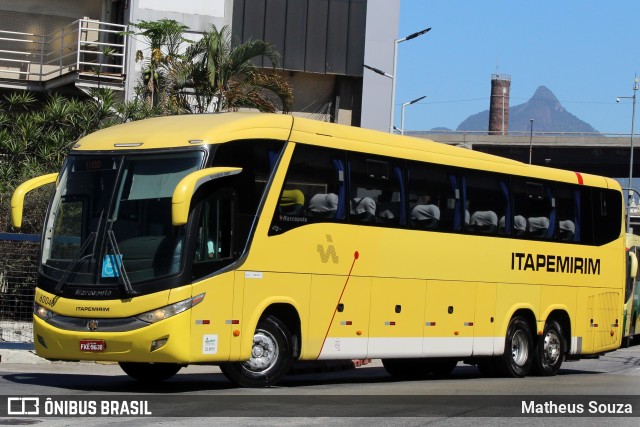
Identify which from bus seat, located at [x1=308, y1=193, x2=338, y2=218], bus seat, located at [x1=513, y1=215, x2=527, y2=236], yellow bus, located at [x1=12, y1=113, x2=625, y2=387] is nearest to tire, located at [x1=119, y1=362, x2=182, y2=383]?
yellow bus, located at [x1=12, y1=113, x2=625, y2=387]

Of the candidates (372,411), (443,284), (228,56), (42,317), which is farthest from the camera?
(228,56)

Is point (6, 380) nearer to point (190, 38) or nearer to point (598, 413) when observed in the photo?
point (598, 413)

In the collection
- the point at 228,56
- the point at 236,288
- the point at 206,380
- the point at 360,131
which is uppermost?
the point at 228,56

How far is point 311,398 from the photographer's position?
Answer: 14609mm

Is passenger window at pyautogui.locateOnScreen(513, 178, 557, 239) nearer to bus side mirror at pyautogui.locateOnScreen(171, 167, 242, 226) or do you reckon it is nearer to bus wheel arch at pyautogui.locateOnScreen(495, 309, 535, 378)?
bus wheel arch at pyautogui.locateOnScreen(495, 309, 535, 378)

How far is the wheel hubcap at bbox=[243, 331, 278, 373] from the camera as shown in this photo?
52.1 ft

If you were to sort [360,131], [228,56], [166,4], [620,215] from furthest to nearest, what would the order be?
[166,4] < [228,56] < [620,215] < [360,131]

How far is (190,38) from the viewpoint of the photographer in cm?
3434

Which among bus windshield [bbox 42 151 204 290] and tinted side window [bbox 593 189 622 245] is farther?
tinted side window [bbox 593 189 622 245]

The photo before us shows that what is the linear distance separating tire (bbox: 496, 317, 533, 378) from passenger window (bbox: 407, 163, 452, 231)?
112 inches

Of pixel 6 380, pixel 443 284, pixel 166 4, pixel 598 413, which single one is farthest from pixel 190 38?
pixel 598 413

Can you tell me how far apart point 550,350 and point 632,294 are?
14.6 m

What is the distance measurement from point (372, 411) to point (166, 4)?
23.3 metres
